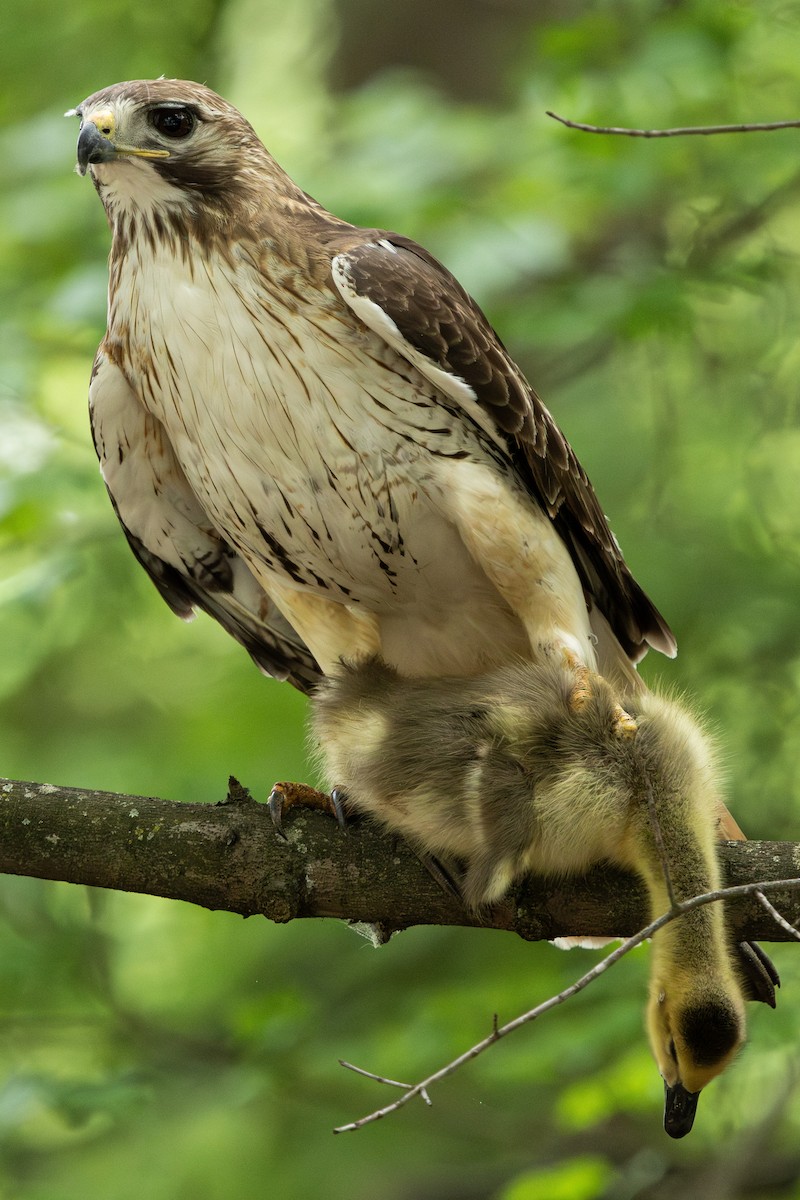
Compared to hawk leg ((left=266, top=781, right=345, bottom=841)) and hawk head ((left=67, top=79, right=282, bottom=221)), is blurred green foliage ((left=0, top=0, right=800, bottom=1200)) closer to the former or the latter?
hawk head ((left=67, top=79, right=282, bottom=221))

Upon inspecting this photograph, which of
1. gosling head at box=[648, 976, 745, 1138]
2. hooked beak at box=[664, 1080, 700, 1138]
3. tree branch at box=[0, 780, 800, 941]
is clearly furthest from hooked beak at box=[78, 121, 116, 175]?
hooked beak at box=[664, 1080, 700, 1138]

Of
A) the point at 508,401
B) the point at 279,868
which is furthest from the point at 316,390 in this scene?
the point at 279,868

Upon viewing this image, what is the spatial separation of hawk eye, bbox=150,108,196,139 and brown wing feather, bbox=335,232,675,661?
582 mm

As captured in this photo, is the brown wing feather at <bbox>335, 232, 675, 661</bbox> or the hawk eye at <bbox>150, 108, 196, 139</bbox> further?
the hawk eye at <bbox>150, 108, 196, 139</bbox>

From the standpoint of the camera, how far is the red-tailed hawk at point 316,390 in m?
3.59

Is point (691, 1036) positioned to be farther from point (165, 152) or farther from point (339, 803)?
point (165, 152)

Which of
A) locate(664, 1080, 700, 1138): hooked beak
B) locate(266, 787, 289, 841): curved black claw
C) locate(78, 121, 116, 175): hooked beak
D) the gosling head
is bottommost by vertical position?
locate(664, 1080, 700, 1138): hooked beak

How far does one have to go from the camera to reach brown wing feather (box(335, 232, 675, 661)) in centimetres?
357

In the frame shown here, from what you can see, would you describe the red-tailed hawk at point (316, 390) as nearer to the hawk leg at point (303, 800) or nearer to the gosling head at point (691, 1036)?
the hawk leg at point (303, 800)

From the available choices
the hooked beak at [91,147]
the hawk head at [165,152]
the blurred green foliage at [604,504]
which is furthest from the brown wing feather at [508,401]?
the blurred green foliage at [604,504]

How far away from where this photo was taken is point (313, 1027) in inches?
199

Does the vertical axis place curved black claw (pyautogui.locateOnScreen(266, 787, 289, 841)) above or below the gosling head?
above

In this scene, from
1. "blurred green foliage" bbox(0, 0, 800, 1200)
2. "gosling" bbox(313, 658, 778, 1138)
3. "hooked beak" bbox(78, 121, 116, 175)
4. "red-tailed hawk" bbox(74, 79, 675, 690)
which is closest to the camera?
"gosling" bbox(313, 658, 778, 1138)

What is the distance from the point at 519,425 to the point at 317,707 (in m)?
0.97
